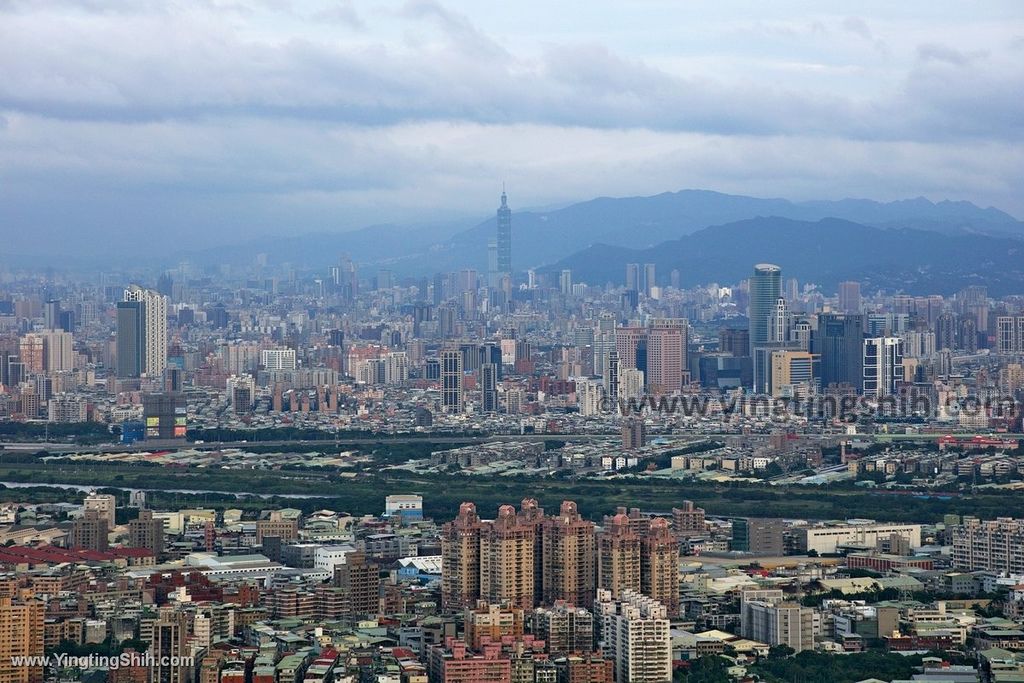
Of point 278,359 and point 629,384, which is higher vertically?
point 278,359

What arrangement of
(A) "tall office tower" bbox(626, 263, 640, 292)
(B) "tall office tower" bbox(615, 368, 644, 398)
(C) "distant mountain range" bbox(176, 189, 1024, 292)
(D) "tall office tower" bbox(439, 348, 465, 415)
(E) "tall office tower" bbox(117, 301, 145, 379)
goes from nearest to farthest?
(D) "tall office tower" bbox(439, 348, 465, 415) → (B) "tall office tower" bbox(615, 368, 644, 398) → (E) "tall office tower" bbox(117, 301, 145, 379) → (A) "tall office tower" bbox(626, 263, 640, 292) → (C) "distant mountain range" bbox(176, 189, 1024, 292)

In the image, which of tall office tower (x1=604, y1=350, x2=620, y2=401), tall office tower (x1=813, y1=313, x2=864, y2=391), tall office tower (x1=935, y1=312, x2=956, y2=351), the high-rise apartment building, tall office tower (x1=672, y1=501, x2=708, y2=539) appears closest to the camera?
the high-rise apartment building

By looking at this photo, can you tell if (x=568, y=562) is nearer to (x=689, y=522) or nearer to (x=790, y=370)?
(x=689, y=522)

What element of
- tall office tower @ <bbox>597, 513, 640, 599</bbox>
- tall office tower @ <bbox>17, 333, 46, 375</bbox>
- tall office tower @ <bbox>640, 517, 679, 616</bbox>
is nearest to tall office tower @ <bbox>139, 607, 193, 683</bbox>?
tall office tower @ <bbox>597, 513, 640, 599</bbox>

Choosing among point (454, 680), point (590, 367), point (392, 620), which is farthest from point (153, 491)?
point (590, 367)

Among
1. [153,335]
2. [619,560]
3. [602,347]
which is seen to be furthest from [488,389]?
[619,560]

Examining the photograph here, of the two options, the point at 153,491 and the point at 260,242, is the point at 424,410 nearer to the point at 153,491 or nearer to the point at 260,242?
the point at 153,491

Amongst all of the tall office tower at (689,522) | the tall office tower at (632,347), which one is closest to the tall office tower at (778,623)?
the tall office tower at (689,522)

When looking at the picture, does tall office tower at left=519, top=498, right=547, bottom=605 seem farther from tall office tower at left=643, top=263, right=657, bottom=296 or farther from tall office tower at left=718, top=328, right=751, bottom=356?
tall office tower at left=643, top=263, right=657, bottom=296
